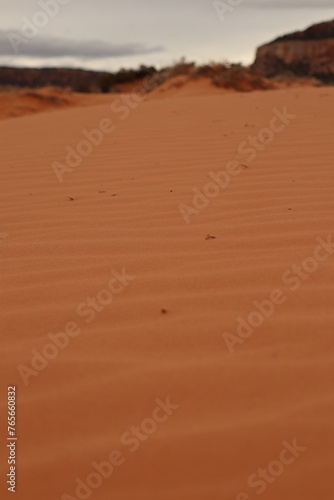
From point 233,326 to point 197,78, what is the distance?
11.5m

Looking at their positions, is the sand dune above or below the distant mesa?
below

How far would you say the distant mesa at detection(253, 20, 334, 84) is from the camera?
86.0 feet

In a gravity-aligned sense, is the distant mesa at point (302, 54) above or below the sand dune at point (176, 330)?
above

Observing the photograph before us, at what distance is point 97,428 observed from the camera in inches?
68.1

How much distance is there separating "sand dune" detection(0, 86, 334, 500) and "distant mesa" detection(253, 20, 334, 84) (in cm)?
2380

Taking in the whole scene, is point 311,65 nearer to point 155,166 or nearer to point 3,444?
point 155,166

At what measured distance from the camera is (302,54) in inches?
1080

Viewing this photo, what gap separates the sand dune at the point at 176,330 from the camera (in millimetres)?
1601

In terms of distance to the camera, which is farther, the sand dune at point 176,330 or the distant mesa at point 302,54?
the distant mesa at point 302,54

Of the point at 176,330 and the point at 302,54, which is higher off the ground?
the point at 302,54

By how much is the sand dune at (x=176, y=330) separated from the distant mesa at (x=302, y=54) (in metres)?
23.8

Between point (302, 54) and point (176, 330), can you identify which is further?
point (302, 54)

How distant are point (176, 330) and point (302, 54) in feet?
92.1

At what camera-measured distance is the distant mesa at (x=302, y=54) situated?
2622 cm
